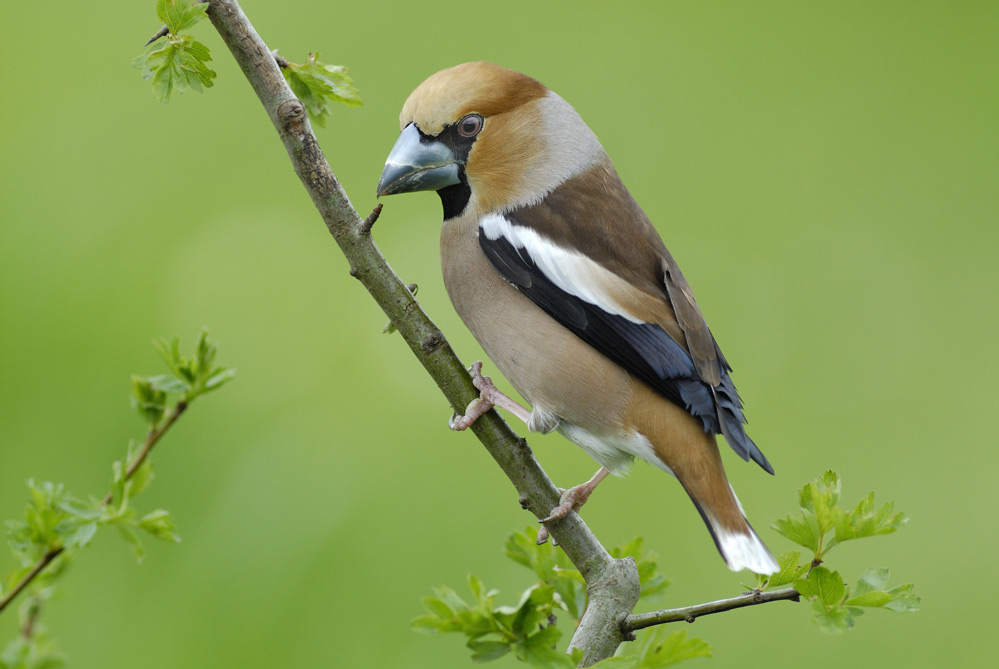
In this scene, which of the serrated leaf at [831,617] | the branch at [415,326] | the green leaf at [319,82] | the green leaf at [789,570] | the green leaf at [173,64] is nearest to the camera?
the serrated leaf at [831,617]

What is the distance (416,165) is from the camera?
6.50 ft

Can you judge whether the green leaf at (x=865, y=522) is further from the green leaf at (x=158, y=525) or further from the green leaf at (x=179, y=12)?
the green leaf at (x=179, y=12)

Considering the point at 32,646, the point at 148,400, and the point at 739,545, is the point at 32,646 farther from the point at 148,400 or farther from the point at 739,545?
the point at 739,545

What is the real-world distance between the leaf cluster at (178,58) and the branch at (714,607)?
1.06 m

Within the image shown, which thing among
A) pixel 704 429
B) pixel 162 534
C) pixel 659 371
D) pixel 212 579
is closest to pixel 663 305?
pixel 659 371

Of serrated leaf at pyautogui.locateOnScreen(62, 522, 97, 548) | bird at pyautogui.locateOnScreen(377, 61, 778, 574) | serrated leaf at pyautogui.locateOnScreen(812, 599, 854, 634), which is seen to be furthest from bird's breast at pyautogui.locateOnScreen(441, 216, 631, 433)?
serrated leaf at pyautogui.locateOnScreen(62, 522, 97, 548)

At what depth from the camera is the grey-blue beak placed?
1.91 metres

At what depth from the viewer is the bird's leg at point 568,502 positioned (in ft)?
5.43

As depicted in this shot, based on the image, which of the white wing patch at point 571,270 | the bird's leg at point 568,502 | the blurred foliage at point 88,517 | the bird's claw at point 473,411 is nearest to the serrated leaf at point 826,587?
the bird's leg at point 568,502

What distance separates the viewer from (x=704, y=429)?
1.90m

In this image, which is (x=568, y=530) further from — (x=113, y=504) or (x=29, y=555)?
(x=29, y=555)

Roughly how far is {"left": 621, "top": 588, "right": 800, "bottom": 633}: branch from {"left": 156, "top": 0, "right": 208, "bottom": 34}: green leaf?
1.14m

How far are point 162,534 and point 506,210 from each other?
41.7 inches

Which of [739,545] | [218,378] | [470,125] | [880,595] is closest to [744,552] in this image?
[739,545]
